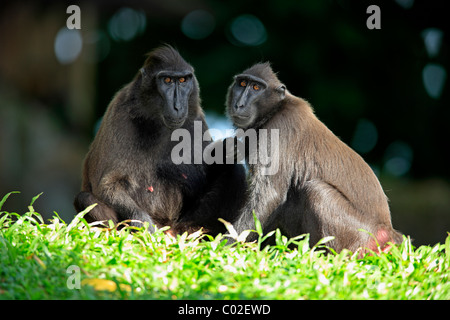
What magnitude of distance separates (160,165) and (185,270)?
7.41ft

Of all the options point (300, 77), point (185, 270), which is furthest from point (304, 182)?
point (300, 77)

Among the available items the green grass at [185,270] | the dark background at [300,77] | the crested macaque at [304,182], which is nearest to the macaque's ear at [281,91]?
the crested macaque at [304,182]

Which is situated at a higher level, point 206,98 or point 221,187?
point 206,98

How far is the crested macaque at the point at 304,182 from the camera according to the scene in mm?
5684

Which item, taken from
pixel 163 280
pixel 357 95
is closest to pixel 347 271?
pixel 163 280

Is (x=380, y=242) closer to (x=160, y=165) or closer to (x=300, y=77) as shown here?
(x=160, y=165)

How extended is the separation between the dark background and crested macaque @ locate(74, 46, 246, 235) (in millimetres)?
5978

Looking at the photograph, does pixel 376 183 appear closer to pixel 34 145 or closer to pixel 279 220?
pixel 279 220

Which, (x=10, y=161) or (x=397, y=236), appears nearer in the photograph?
(x=397, y=236)

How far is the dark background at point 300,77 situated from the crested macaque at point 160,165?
19.6 feet

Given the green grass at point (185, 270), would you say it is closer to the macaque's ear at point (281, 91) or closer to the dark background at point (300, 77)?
the macaque's ear at point (281, 91)

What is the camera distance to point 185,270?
4441 millimetres

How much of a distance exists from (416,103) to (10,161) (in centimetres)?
891

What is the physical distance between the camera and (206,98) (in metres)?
12.7
